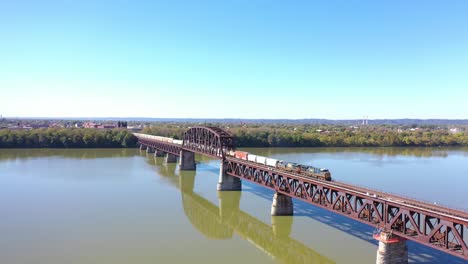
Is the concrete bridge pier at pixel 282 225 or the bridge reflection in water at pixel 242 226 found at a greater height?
the concrete bridge pier at pixel 282 225

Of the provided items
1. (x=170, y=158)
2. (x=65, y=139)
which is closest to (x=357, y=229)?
(x=170, y=158)

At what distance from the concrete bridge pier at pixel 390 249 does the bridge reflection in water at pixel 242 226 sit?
467 centimetres

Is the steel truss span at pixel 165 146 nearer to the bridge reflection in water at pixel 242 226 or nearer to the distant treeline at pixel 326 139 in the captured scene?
the bridge reflection in water at pixel 242 226

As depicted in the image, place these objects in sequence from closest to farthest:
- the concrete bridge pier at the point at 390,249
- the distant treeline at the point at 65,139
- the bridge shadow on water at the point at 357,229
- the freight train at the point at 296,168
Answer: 1. the concrete bridge pier at the point at 390,249
2. the bridge shadow on water at the point at 357,229
3. the freight train at the point at 296,168
4. the distant treeline at the point at 65,139

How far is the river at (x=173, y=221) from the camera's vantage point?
2855cm

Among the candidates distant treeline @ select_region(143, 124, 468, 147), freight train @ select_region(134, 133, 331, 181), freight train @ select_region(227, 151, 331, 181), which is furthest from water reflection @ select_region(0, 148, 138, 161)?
freight train @ select_region(227, 151, 331, 181)

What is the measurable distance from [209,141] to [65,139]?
72088mm

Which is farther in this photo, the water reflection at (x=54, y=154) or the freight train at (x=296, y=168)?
the water reflection at (x=54, y=154)

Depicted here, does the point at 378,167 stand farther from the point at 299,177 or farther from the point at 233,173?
the point at 299,177

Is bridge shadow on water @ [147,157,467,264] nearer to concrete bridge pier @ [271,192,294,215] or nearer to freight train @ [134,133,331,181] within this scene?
concrete bridge pier @ [271,192,294,215]

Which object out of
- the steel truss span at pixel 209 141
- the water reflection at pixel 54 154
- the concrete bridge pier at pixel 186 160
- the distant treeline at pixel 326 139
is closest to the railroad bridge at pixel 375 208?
the steel truss span at pixel 209 141

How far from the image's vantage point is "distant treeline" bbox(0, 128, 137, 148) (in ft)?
371

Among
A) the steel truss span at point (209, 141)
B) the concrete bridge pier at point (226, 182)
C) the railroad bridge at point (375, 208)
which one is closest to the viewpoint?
the railroad bridge at point (375, 208)

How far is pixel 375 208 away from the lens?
2491 cm
